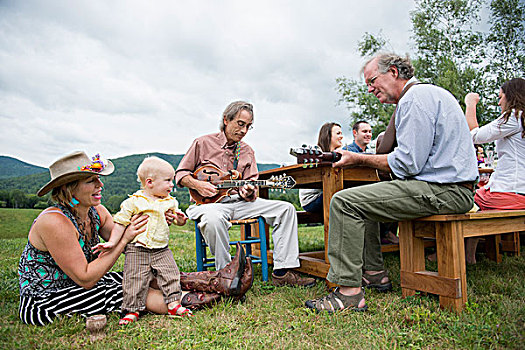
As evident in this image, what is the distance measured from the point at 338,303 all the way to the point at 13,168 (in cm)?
986

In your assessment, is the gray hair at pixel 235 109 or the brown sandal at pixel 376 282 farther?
the gray hair at pixel 235 109

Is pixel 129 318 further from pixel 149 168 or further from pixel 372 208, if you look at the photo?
pixel 372 208

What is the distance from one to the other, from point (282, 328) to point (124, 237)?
1.15m

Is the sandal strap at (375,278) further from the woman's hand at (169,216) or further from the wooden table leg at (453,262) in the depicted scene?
the woman's hand at (169,216)

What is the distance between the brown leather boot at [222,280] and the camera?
2.46 m

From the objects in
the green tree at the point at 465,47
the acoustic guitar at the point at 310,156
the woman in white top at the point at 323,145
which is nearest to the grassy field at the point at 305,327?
the acoustic guitar at the point at 310,156

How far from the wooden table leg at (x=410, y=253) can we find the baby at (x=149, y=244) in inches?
59.8

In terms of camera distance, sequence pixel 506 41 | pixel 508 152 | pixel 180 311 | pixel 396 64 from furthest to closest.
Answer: pixel 506 41, pixel 508 152, pixel 396 64, pixel 180 311

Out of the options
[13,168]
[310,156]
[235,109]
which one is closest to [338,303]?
[310,156]

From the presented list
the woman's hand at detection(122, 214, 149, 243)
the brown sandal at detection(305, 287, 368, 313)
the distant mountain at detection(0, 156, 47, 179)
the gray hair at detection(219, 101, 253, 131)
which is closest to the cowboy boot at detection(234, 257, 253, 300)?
the brown sandal at detection(305, 287, 368, 313)

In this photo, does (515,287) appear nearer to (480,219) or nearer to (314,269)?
(480,219)

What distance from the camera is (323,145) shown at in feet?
15.3

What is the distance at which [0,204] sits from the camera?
24.5 ft

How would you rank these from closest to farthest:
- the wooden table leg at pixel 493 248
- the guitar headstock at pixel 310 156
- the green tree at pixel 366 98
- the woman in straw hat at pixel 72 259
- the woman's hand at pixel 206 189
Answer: the woman in straw hat at pixel 72 259
the guitar headstock at pixel 310 156
the woman's hand at pixel 206 189
the wooden table leg at pixel 493 248
the green tree at pixel 366 98
